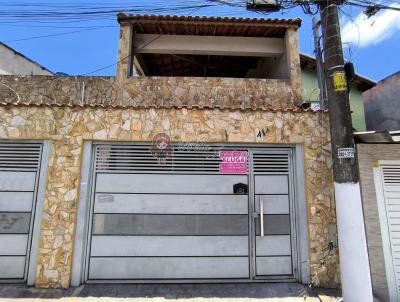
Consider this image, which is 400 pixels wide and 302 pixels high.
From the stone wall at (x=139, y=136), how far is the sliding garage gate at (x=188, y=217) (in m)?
0.37

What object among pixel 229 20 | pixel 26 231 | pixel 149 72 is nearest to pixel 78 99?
pixel 149 72

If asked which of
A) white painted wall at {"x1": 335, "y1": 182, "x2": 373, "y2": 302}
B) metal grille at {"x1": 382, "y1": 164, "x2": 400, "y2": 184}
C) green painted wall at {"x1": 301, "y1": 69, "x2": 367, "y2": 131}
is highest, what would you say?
green painted wall at {"x1": 301, "y1": 69, "x2": 367, "y2": 131}

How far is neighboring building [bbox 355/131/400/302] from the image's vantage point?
6.29m

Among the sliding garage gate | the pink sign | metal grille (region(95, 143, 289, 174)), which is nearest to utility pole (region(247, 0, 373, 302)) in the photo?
the sliding garage gate

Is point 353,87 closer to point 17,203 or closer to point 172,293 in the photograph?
point 172,293

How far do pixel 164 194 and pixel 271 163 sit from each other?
8.15 feet

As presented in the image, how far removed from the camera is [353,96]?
48.5 ft

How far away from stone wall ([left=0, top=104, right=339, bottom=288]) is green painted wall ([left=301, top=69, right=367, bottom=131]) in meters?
8.02

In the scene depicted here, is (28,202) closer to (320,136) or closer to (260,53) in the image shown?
(320,136)

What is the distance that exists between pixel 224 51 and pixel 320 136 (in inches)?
179

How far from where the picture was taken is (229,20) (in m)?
9.09

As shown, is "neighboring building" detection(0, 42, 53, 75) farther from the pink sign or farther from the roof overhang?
the pink sign

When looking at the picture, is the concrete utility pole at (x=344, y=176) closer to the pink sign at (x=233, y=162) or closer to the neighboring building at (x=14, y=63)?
the pink sign at (x=233, y=162)

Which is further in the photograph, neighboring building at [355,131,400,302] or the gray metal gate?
neighboring building at [355,131,400,302]
